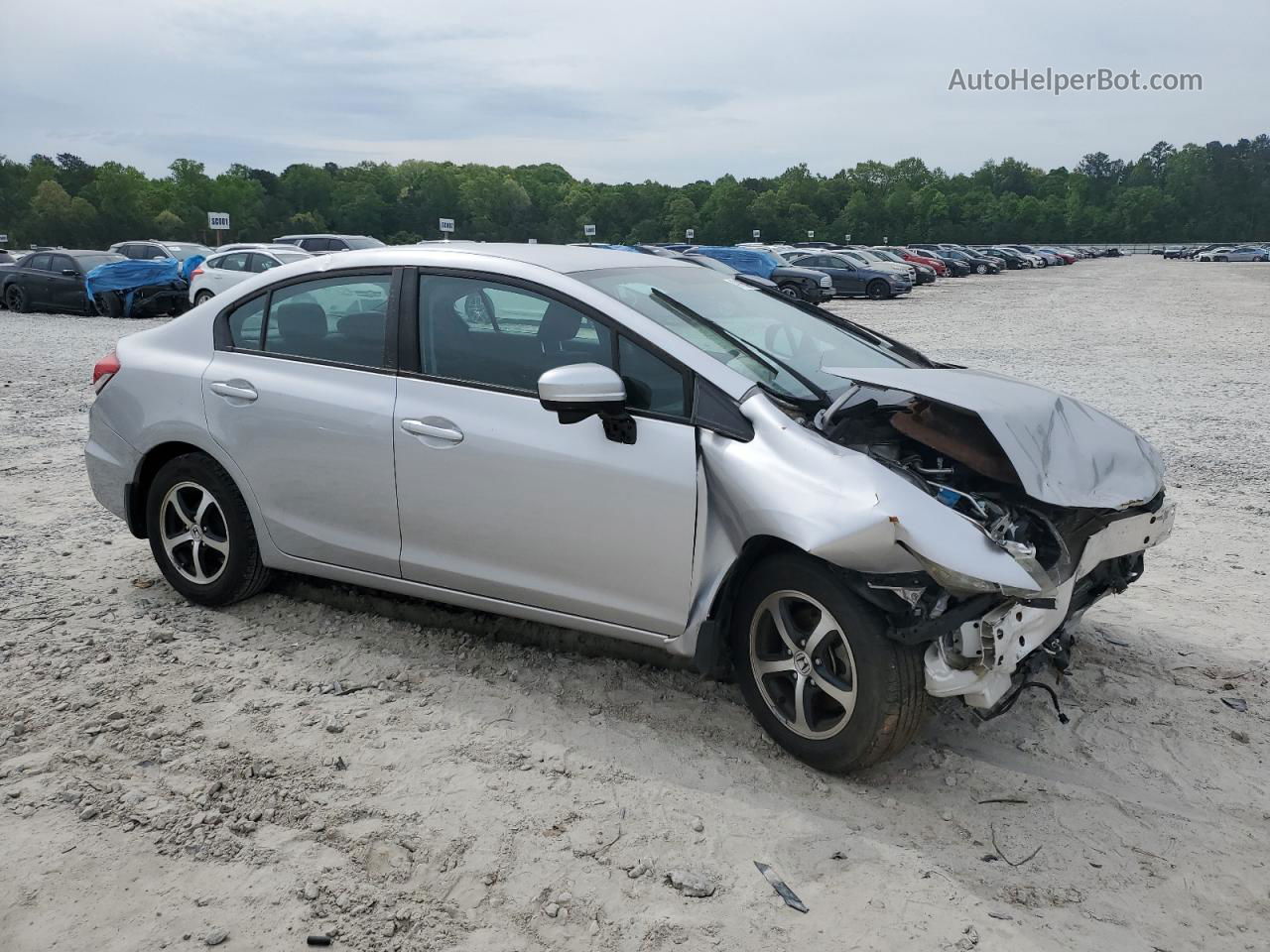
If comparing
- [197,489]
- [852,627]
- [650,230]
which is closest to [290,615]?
[197,489]

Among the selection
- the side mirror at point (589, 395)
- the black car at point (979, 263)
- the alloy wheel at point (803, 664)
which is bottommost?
the alloy wheel at point (803, 664)

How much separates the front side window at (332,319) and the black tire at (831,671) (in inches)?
72.9

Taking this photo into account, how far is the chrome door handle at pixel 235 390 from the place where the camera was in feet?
14.7

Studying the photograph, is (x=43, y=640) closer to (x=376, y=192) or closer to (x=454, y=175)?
(x=376, y=192)

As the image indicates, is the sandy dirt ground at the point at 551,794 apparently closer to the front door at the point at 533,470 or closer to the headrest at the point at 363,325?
the front door at the point at 533,470

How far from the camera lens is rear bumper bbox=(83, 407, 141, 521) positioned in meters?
4.85

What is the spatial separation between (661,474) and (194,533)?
96.8 inches

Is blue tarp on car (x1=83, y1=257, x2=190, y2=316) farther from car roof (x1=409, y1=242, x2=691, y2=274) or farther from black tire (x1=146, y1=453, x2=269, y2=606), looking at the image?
car roof (x1=409, y1=242, x2=691, y2=274)

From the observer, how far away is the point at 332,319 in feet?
14.5

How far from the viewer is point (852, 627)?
3205mm

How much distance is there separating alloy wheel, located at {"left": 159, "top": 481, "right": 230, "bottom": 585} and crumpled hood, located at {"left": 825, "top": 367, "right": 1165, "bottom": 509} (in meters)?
2.84

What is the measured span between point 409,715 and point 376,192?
120232mm

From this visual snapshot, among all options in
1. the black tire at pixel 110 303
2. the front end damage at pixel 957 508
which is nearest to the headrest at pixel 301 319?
the front end damage at pixel 957 508

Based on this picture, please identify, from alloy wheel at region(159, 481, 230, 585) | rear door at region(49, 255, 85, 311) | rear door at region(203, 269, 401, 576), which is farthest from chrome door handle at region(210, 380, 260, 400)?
rear door at region(49, 255, 85, 311)
